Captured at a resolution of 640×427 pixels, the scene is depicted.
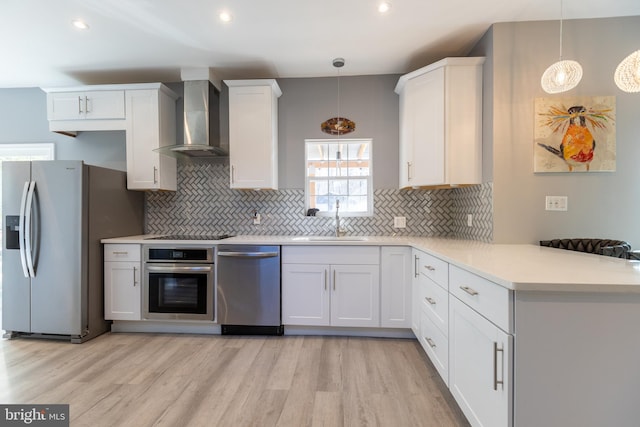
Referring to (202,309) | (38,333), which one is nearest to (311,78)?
(202,309)

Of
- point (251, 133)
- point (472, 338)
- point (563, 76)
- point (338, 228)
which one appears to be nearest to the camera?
point (472, 338)

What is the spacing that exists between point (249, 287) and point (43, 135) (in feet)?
11.1

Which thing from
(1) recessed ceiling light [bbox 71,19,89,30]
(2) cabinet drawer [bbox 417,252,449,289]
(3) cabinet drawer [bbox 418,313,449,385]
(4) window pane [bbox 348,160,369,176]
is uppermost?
(1) recessed ceiling light [bbox 71,19,89,30]

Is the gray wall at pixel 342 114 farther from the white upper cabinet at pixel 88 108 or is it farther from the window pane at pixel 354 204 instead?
the white upper cabinet at pixel 88 108

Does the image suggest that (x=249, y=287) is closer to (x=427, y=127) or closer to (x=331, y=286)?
(x=331, y=286)

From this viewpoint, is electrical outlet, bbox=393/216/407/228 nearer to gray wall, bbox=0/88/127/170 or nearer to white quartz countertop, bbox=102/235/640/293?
white quartz countertop, bbox=102/235/640/293

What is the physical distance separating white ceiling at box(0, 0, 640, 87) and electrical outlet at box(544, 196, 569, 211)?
1.43 m

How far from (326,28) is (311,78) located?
0.85 metres

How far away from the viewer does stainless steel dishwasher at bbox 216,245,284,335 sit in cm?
253

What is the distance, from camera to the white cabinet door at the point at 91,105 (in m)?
2.92

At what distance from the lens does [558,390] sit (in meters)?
1.00

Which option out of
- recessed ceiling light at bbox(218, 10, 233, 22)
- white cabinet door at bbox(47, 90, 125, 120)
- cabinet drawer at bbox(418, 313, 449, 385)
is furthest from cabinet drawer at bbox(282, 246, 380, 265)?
white cabinet door at bbox(47, 90, 125, 120)

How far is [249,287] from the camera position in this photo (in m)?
2.54

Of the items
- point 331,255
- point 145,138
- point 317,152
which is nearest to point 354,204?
point 317,152
